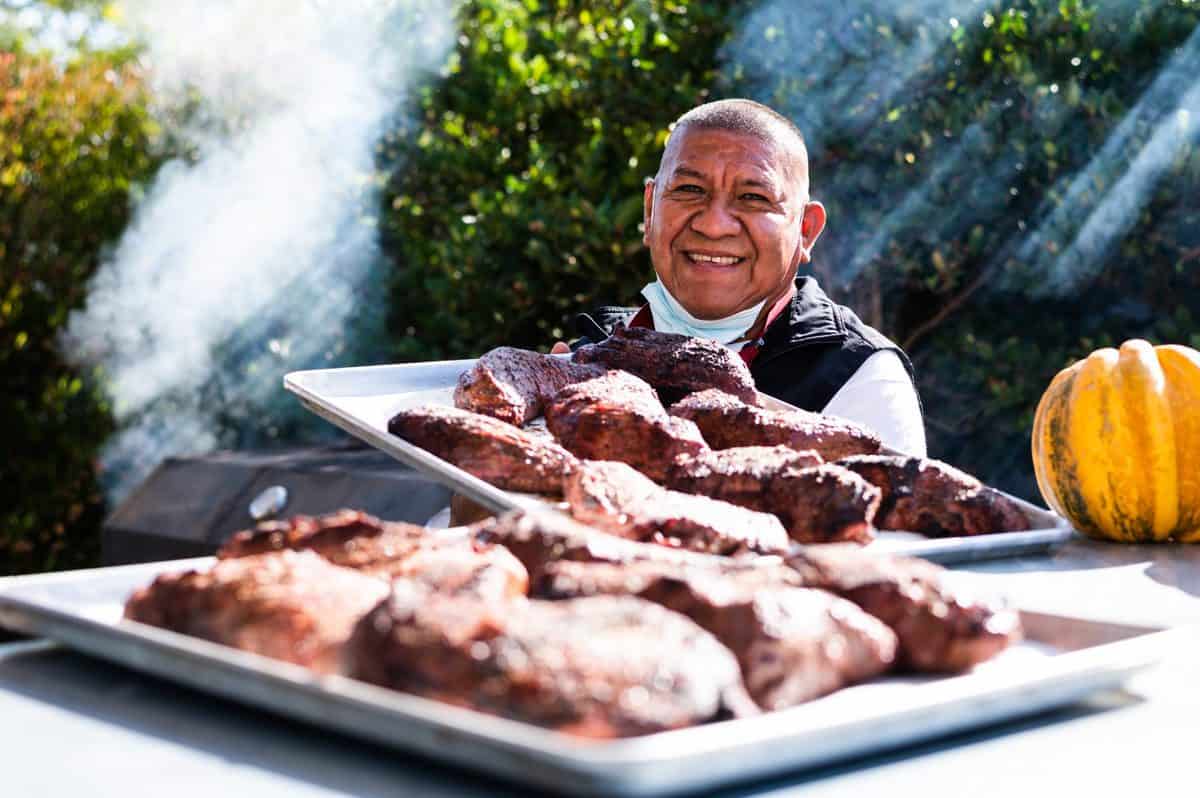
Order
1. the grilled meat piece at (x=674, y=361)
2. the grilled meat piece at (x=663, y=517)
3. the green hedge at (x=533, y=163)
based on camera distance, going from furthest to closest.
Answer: the green hedge at (x=533, y=163), the grilled meat piece at (x=674, y=361), the grilled meat piece at (x=663, y=517)

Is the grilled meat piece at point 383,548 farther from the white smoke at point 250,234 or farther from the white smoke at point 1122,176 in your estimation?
the white smoke at point 250,234

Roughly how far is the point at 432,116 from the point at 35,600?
647 centimetres

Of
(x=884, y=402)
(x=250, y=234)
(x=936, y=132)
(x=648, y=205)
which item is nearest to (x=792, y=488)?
(x=884, y=402)

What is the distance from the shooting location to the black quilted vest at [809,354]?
146 inches

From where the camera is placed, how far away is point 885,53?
5504 mm

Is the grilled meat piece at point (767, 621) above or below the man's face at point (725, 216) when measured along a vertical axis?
below

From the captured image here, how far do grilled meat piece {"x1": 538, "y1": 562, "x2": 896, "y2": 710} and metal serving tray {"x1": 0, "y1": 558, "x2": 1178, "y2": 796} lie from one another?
1.0 inches

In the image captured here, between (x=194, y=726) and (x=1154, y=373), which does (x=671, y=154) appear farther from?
(x=194, y=726)

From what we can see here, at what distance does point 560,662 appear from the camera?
38.5 inches

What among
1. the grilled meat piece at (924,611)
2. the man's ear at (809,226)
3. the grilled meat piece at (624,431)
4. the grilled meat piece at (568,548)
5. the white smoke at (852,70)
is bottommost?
the grilled meat piece at (924,611)

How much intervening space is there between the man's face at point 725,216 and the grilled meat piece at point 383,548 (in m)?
2.40

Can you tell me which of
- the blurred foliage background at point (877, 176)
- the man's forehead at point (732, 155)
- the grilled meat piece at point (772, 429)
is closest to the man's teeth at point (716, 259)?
the man's forehead at point (732, 155)

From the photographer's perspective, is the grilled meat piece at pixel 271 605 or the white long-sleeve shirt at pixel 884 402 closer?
the grilled meat piece at pixel 271 605

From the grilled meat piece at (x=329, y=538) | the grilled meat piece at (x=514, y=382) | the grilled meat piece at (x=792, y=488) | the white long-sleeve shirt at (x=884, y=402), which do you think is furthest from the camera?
the white long-sleeve shirt at (x=884, y=402)
